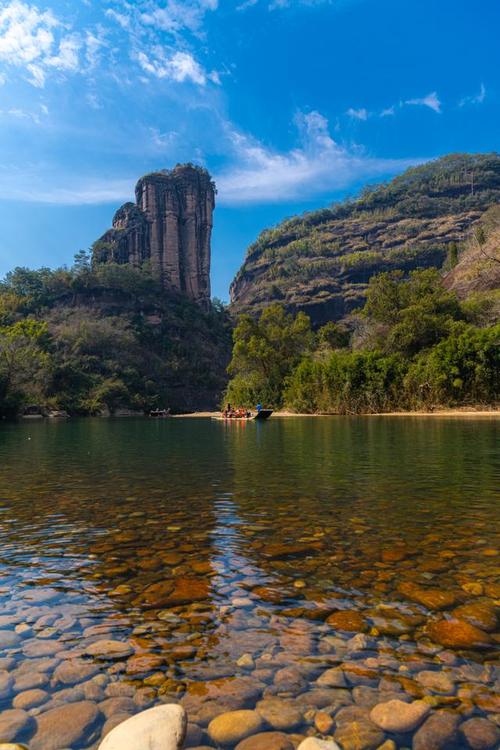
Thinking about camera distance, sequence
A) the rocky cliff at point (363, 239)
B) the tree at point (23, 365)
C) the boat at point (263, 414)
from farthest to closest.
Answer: the rocky cliff at point (363, 239) < the tree at point (23, 365) < the boat at point (263, 414)

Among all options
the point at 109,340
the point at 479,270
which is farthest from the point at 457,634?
the point at 109,340

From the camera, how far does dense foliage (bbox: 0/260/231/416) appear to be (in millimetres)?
64562

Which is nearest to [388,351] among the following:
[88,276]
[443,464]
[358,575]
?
[443,464]

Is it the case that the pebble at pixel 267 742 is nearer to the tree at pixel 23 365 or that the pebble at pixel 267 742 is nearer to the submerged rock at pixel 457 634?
the submerged rock at pixel 457 634

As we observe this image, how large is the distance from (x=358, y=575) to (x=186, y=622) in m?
1.55

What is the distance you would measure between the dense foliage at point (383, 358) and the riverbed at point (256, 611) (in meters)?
27.1

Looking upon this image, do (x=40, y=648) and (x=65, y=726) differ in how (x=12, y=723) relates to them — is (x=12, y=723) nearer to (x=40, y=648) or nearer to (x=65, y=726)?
(x=65, y=726)

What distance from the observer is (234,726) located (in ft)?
7.16

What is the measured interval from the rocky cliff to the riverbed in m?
107

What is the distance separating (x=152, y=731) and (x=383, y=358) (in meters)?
37.5

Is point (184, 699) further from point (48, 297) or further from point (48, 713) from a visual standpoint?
point (48, 297)

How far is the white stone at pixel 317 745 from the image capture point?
1956mm

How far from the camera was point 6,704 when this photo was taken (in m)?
2.34

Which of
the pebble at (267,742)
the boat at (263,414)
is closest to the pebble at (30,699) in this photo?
the pebble at (267,742)
